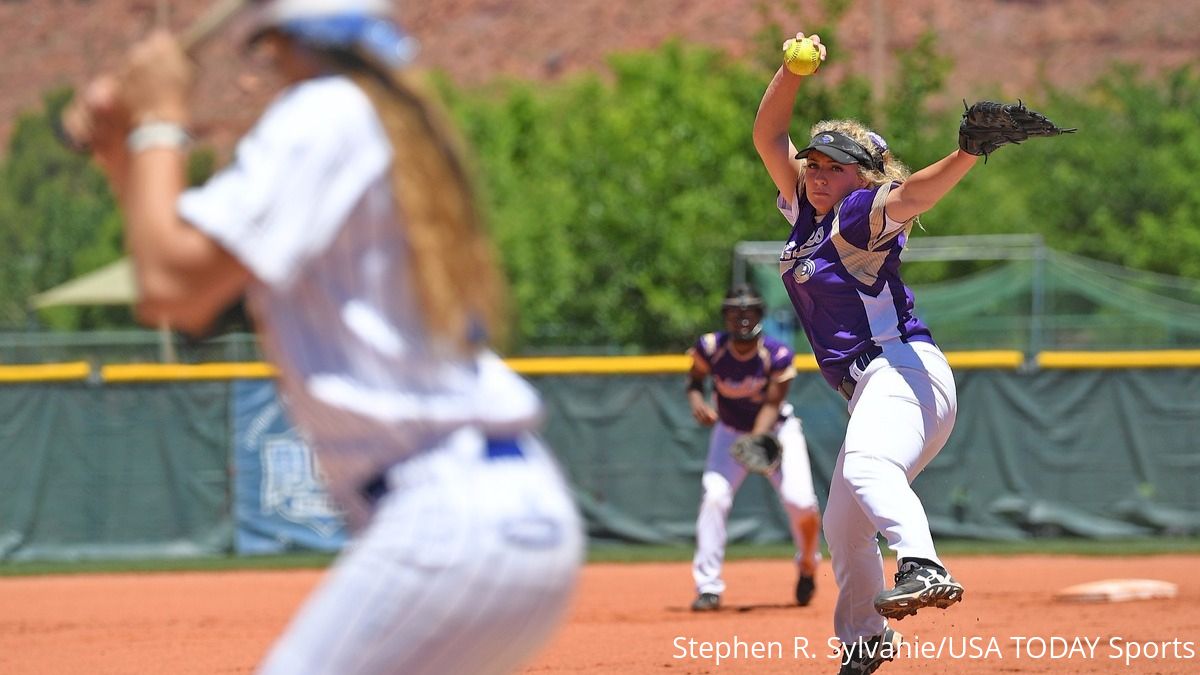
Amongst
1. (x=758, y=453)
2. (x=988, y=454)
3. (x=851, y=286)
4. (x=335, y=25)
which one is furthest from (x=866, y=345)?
(x=988, y=454)

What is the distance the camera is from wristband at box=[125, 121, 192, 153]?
106 inches

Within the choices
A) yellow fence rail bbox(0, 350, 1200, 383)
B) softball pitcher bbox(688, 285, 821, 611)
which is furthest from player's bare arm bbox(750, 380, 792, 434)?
yellow fence rail bbox(0, 350, 1200, 383)

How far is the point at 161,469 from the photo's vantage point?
15.3 metres

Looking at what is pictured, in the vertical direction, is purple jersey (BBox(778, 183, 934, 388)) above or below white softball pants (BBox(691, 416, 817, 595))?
above

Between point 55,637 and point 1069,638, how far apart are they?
5907mm

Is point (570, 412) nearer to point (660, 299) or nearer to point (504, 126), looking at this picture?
point (660, 299)

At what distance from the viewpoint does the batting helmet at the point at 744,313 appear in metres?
11.3

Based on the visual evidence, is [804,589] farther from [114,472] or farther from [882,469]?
[114,472]

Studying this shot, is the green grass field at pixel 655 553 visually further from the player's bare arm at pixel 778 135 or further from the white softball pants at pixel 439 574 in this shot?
the white softball pants at pixel 439 574

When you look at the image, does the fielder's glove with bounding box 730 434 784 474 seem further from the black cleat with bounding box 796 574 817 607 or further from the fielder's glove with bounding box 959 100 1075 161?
the fielder's glove with bounding box 959 100 1075 161

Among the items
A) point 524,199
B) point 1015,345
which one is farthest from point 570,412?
point 524,199

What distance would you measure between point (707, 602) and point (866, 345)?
195 inches

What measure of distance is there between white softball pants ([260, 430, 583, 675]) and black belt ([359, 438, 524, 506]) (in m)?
0.01

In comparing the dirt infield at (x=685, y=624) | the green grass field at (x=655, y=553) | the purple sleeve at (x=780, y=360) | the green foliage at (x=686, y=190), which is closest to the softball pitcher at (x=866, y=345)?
the dirt infield at (x=685, y=624)
